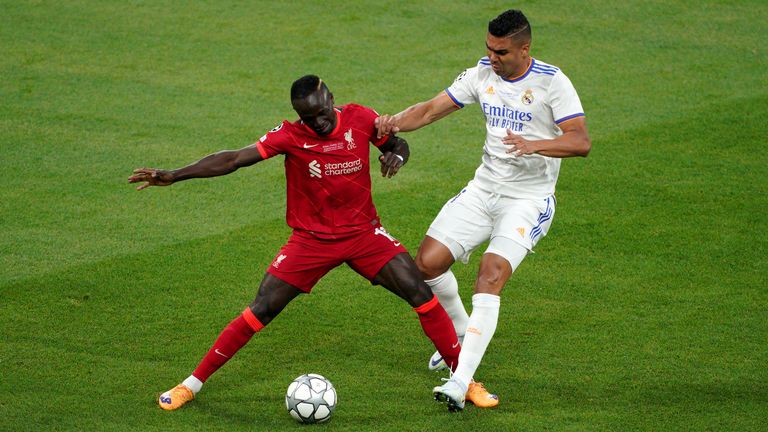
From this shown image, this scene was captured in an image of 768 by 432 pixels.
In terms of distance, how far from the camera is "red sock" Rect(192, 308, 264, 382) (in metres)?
7.40

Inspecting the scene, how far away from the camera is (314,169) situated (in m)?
7.37

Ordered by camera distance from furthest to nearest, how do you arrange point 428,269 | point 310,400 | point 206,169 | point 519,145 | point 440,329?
point 428,269 < point 440,329 < point 206,169 < point 519,145 < point 310,400

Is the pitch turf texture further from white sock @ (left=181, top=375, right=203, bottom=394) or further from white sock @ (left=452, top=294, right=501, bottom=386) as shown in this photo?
white sock @ (left=452, top=294, right=501, bottom=386)

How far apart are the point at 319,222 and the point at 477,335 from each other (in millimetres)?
1333

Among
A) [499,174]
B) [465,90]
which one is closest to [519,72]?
[465,90]

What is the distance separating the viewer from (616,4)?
16.9 meters

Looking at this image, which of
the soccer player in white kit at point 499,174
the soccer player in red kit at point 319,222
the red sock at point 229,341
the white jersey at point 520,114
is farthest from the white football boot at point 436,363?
the red sock at point 229,341

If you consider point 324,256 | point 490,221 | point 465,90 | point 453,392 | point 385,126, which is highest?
point 465,90

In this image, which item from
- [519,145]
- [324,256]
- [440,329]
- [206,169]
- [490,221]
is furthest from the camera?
[490,221]

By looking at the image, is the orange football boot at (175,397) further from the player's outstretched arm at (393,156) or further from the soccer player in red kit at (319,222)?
the player's outstretched arm at (393,156)

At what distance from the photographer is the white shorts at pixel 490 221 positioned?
770 cm

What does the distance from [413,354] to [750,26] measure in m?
10.0

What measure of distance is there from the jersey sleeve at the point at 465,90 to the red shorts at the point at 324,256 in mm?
1313

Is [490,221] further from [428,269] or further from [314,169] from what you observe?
[314,169]
